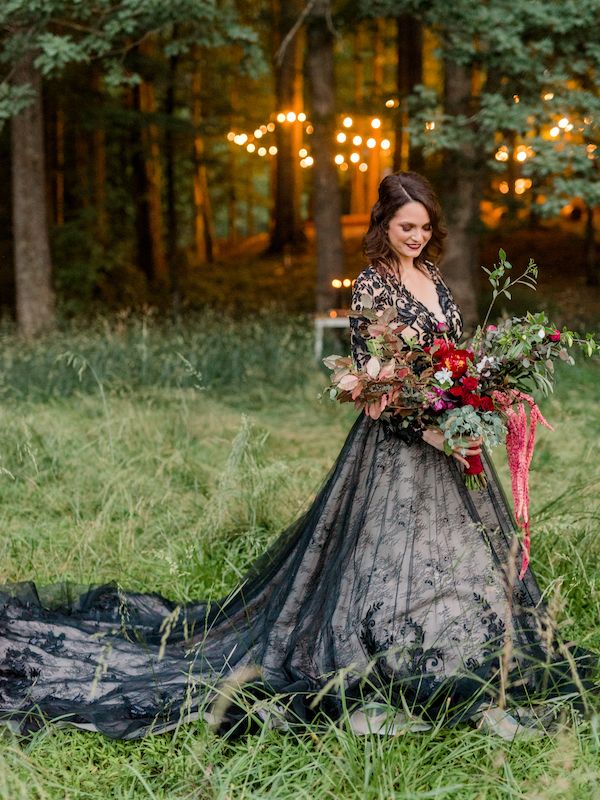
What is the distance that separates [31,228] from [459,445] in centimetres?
929

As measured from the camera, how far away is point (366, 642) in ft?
10.7

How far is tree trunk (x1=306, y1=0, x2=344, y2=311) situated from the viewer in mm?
11055

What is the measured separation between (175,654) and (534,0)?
7.72 meters

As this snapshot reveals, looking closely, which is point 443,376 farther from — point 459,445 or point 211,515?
point 211,515

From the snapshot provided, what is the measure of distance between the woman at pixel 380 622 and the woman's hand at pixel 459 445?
12mm

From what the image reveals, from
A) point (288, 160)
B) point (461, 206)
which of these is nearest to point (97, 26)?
point (461, 206)

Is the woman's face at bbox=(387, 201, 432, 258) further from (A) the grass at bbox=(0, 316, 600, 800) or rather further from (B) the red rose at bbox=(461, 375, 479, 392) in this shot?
(A) the grass at bbox=(0, 316, 600, 800)

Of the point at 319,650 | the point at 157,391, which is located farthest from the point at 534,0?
the point at 319,650

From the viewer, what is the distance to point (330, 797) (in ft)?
8.97

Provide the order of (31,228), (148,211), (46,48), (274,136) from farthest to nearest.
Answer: (274,136)
(148,211)
(31,228)
(46,48)

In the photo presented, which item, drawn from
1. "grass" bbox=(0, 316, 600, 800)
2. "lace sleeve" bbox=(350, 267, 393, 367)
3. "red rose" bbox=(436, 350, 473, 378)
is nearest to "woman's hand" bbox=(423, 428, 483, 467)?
"red rose" bbox=(436, 350, 473, 378)

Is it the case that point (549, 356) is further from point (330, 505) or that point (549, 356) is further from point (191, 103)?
point (191, 103)

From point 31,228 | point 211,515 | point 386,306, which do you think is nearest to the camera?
point 386,306

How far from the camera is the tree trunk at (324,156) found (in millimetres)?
11055
